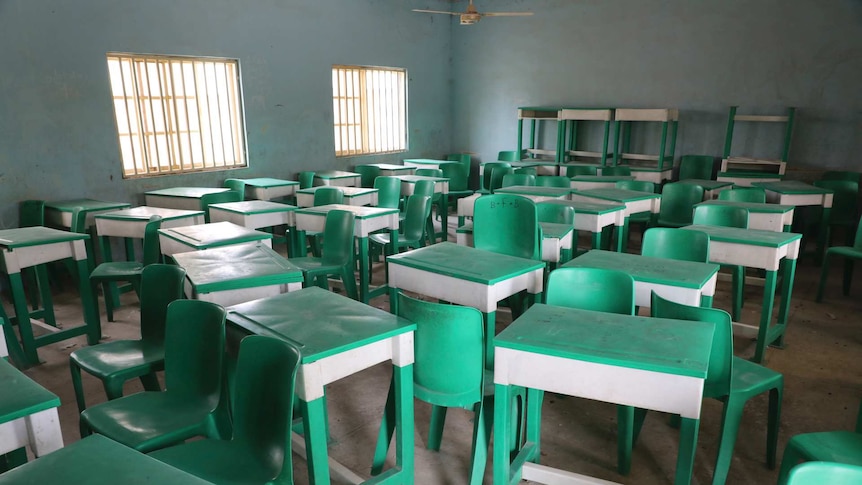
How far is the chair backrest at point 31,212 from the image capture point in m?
5.66

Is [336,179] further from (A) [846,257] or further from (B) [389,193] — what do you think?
(A) [846,257]

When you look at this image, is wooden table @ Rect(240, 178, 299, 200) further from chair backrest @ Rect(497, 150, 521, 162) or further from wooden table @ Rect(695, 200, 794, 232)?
wooden table @ Rect(695, 200, 794, 232)

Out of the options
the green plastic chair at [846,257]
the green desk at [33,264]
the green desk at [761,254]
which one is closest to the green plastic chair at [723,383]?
the green desk at [761,254]

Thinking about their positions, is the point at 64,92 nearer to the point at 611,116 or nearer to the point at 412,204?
the point at 412,204

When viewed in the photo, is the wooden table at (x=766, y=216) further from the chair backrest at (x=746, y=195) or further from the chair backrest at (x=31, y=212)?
the chair backrest at (x=31, y=212)

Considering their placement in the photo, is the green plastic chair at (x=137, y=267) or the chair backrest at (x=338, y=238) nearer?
the green plastic chair at (x=137, y=267)

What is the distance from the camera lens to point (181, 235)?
3.93m

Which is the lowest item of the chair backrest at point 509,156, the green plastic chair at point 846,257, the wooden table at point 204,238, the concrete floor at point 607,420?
the concrete floor at point 607,420

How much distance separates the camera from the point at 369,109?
31.7 feet

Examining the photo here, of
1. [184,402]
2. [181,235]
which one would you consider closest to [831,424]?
[184,402]

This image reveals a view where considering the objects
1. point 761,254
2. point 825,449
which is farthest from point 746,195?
point 825,449

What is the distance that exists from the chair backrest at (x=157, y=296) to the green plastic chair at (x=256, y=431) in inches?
38.9

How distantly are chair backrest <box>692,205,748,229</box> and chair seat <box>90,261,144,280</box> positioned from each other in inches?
176

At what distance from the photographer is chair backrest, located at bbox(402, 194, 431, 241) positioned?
5441 millimetres
